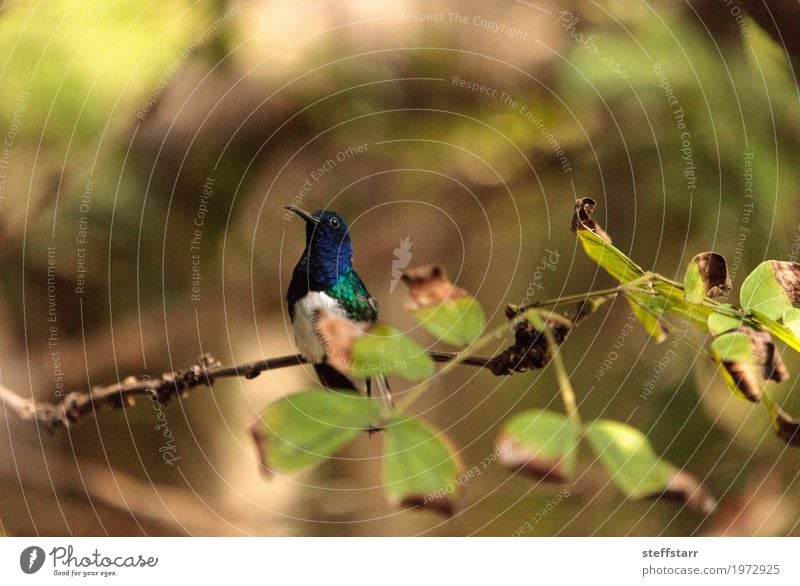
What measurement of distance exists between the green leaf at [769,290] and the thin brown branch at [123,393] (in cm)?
31

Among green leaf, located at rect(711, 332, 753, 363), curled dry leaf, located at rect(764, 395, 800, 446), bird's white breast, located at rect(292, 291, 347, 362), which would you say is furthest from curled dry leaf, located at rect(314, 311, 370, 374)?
curled dry leaf, located at rect(764, 395, 800, 446)

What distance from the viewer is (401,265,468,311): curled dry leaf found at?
0.46 m

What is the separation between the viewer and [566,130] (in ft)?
1.92

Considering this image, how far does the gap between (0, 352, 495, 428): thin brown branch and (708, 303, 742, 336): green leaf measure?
28cm

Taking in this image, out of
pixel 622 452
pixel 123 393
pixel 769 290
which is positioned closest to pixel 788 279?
pixel 769 290

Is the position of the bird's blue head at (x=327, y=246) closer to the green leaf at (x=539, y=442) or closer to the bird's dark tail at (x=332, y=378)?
the bird's dark tail at (x=332, y=378)

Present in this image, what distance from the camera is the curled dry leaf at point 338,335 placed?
46cm

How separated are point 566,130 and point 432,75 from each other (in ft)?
0.39

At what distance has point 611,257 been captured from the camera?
1.48ft

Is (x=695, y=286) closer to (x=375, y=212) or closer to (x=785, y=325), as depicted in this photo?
(x=785, y=325)

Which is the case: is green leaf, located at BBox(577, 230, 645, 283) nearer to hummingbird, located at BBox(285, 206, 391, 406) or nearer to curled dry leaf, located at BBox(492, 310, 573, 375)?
curled dry leaf, located at BBox(492, 310, 573, 375)

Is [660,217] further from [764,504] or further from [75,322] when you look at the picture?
[75,322]

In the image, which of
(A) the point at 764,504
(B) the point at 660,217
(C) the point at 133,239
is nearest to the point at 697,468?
(A) the point at 764,504

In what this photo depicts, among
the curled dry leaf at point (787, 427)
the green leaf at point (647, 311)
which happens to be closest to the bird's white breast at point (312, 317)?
the green leaf at point (647, 311)
